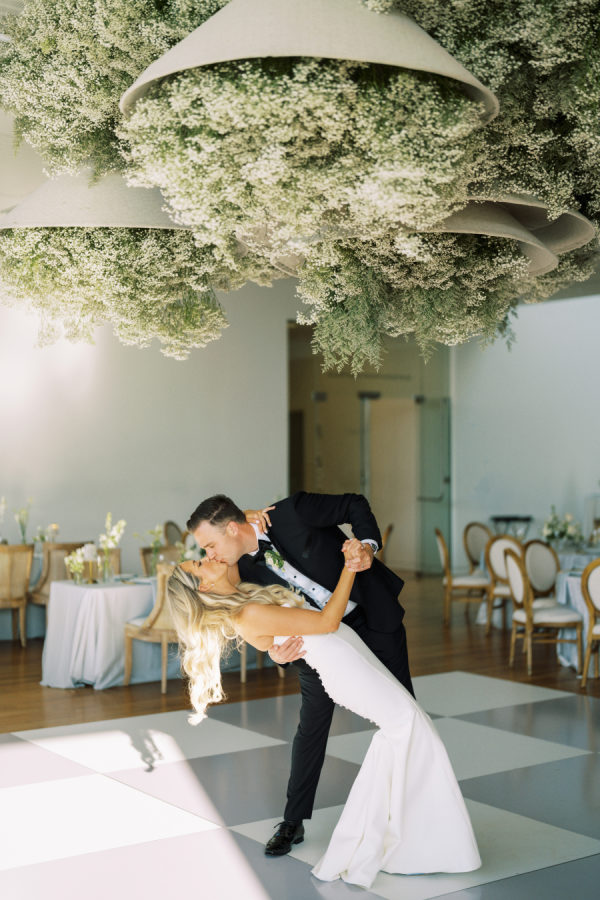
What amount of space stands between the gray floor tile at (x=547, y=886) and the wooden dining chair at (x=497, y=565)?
5.86m

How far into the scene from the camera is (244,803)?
5.16 meters

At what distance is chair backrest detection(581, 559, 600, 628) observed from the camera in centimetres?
802

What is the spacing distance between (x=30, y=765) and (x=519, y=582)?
4.74 metres

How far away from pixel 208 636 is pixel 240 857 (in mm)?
1133

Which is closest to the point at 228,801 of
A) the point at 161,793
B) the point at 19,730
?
the point at 161,793

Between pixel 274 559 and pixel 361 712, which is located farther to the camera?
A: pixel 274 559

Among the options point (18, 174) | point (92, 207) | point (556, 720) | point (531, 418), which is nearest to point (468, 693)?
point (556, 720)

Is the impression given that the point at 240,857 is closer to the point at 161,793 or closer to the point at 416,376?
the point at 161,793

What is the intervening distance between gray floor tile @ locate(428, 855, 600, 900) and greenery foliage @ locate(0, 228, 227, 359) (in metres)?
2.81

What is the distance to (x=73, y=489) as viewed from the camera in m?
12.6

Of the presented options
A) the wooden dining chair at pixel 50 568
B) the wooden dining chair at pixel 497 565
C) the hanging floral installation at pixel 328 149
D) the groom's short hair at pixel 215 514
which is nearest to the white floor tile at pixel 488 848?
the groom's short hair at pixel 215 514

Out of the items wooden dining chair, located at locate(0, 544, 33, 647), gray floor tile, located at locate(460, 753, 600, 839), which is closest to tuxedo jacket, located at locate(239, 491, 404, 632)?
gray floor tile, located at locate(460, 753, 600, 839)

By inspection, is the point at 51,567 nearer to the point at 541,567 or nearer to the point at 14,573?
the point at 14,573

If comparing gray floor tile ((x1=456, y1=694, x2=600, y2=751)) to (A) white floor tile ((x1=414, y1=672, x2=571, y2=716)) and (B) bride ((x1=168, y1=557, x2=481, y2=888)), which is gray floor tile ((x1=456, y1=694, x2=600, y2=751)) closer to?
(A) white floor tile ((x1=414, y1=672, x2=571, y2=716))
